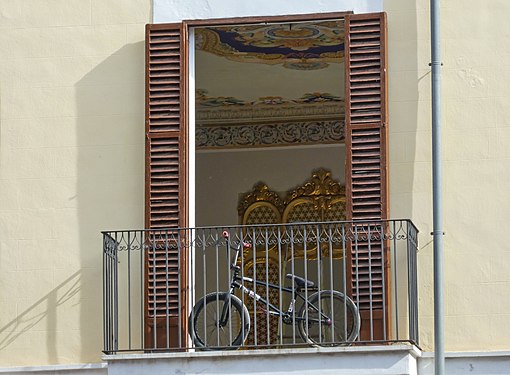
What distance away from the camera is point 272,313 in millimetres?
16266

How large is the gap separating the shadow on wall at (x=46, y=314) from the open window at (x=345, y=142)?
74 centimetres

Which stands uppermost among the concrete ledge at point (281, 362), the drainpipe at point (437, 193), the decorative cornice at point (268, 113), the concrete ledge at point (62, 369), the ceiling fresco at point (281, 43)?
the ceiling fresco at point (281, 43)

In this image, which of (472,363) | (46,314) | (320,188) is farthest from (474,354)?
(320,188)

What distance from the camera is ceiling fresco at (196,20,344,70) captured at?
693 inches

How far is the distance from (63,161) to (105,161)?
1.27ft

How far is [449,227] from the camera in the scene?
1630 centimetres

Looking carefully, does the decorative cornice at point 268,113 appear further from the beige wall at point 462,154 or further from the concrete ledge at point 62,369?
the concrete ledge at point 62,369

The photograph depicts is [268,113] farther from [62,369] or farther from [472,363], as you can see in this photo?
[472,363]

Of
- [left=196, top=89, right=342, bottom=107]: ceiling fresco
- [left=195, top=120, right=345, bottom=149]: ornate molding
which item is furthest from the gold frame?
[left=196, top=89, right=342, bottom=107]: ceiling fresco

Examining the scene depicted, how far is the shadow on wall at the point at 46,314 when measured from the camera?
16734mm

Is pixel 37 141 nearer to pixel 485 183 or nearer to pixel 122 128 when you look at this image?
pixel 122 128

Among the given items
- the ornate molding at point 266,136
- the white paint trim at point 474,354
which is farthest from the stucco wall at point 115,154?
the ornate molding at point 266,136

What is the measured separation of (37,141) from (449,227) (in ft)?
12.4

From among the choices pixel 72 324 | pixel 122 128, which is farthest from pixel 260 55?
pixel 72 324
